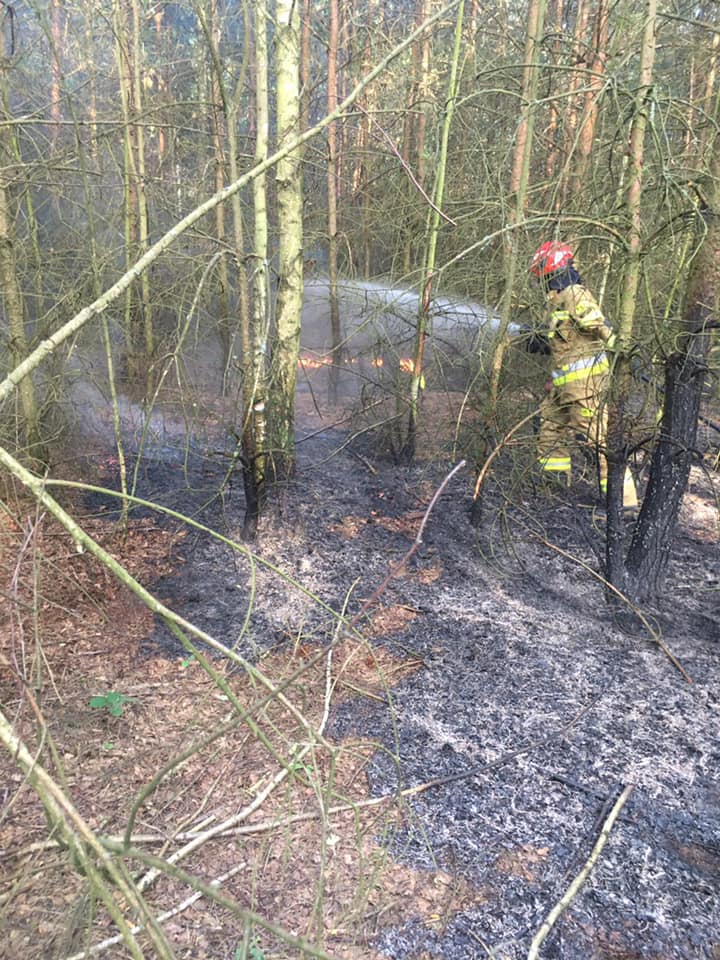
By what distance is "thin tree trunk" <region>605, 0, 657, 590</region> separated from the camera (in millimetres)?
3729

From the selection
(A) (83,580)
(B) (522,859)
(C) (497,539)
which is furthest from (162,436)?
(B) (522,859)

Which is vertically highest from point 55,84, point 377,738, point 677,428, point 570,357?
point 55,84

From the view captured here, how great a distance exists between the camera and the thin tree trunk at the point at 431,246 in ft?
17.3

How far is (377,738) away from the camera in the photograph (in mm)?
3605

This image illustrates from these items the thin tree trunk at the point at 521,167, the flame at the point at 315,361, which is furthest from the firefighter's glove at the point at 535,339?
the flame at the point at 315,361

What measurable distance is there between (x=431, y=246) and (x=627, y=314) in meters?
2.36

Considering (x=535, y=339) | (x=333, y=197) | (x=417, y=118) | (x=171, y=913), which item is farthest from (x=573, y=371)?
(x=417, y=118)

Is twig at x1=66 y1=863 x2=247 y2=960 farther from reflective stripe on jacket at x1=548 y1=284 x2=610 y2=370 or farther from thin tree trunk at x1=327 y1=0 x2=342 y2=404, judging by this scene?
thin tree trunk at x1=327 y1=0 x2=342 y2=404

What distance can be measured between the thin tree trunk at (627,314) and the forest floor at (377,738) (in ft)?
1.72

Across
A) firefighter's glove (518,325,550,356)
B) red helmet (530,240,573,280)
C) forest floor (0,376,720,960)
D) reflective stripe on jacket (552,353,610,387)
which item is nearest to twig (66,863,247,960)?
forest floor (0,376,720,960)

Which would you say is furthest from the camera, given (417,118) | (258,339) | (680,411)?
(417,118)

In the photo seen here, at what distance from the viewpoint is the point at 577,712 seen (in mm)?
3705

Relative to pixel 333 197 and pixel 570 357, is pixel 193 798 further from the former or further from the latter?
pixel 333 197

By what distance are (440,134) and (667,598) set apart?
4.22 metres
